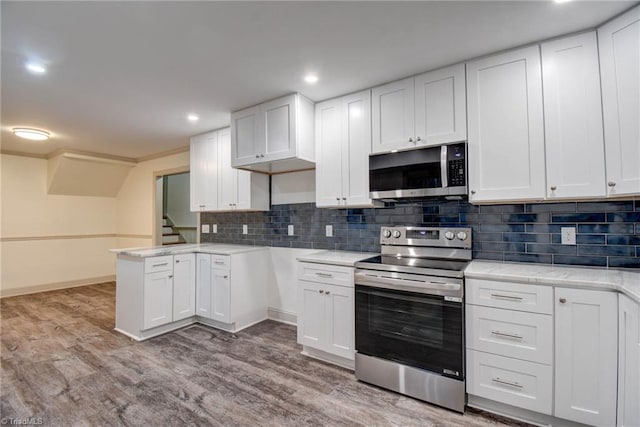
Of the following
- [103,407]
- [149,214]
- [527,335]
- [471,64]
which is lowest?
[103,407]

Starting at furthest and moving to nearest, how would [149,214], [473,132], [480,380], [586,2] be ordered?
1. [149,214]
2. [473,132]
3. [480,380]
4. [586,2]

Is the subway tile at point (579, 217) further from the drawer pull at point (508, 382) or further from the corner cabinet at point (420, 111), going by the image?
the drawer pull at point (508, 382)

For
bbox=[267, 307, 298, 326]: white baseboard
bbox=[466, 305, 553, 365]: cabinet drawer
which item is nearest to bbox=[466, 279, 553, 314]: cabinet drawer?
bbox=[466, 305, 553, 365]: cabinet drawer

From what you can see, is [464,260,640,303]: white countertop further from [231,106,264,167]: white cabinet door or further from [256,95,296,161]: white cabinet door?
[231,106,264,167]: white cabinet door

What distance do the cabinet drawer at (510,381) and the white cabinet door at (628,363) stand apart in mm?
301

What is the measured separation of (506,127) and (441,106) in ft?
1.59

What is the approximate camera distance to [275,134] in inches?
116

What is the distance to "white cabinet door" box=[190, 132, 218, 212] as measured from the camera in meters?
3.97

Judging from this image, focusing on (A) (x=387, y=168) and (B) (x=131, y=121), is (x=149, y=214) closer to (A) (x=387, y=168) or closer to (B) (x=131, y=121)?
(B) (x=131, y=121)

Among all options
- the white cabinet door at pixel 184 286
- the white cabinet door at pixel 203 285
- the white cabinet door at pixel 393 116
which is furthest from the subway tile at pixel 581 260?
the white cabinet door at pixel 184 286

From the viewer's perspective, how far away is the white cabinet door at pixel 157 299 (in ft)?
10.3

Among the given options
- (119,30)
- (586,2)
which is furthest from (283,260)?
(586,2)

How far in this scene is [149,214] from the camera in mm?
5379

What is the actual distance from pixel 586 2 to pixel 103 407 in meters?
3.86
